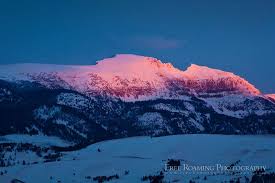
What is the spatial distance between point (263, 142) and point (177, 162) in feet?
33.5

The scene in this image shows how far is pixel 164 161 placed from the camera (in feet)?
169

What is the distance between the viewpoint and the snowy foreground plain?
143 feet

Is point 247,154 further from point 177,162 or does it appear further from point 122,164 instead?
point 122,164

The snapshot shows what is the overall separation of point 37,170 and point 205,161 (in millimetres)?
15095

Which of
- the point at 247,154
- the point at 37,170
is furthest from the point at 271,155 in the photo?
the point at 37,170

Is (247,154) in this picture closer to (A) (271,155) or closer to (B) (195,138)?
(A) (271,155)

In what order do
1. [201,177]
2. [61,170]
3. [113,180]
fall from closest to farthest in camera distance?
[201,177] → [113,180] → [61,170]

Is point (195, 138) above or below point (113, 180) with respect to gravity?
above

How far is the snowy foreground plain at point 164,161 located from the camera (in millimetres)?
43688

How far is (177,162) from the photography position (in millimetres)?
48406

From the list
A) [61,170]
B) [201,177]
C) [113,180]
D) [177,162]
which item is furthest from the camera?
[61,170]

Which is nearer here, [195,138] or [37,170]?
[37,170]

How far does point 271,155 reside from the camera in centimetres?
4719

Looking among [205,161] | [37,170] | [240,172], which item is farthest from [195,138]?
[240,172]
